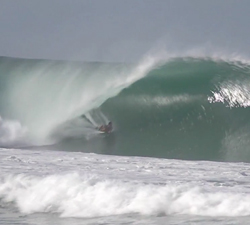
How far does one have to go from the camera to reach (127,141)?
1125cm

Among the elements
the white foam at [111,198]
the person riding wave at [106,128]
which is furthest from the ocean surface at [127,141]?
the person riding wave at [106,128]

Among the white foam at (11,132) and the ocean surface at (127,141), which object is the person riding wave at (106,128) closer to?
the ocean surface at (127,141)

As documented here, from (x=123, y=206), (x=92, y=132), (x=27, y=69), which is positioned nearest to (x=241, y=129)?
(x=92, y=132)

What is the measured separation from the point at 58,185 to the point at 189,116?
540 cm

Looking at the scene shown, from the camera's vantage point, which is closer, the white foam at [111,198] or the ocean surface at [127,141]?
the white foam at [111,198]

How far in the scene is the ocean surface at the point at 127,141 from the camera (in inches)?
249

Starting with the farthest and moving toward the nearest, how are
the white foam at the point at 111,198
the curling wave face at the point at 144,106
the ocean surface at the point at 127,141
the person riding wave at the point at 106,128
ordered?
the person riding wave at the point at 106,128 → the curling wave face at the point at 144,106 → the ocean surface at the point at 127,141 → the white foam at the point at 111,198

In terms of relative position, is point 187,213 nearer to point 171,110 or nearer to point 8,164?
point 8,164

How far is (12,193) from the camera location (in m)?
6.84

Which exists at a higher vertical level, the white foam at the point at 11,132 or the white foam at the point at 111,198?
the white foam at the point at 11,132

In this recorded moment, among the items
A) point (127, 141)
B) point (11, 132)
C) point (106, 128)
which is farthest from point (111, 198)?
point (11, 132)

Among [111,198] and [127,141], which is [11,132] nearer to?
[127,141]

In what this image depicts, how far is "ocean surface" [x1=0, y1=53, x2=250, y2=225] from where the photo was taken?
6320 millimetres

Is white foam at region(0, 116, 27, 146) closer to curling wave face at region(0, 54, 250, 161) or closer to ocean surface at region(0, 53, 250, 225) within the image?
ocean surface at region(0, 53, 250, 225)
